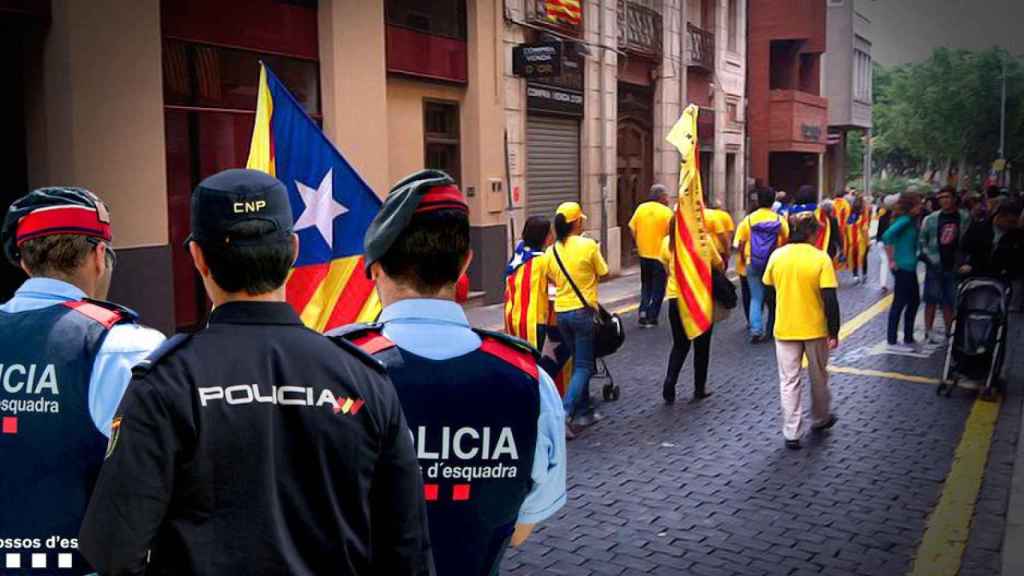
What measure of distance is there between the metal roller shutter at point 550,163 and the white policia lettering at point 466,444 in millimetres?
15544

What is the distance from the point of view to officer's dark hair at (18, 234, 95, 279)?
9.38ft

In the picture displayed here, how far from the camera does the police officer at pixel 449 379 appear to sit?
2443mm

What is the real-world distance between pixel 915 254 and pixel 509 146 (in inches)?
305

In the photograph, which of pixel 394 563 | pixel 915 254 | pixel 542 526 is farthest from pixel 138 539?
pixel 915 254

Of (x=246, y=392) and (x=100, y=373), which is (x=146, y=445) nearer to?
(x=246, y=392)

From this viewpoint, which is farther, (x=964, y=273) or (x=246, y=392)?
(x=964, y=273)

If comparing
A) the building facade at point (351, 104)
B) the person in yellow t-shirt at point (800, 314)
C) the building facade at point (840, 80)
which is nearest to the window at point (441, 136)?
the building facade at point (351, 104)

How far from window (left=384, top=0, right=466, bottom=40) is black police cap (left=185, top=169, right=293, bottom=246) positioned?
509 inches

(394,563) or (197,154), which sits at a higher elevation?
(197,154)

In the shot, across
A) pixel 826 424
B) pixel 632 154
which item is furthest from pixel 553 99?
pixel 826 424

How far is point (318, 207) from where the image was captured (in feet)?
14.7

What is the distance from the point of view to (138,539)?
69.6 inches

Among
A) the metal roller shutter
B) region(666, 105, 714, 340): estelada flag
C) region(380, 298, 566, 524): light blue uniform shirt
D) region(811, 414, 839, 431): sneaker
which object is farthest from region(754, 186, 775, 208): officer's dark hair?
region(380, 298, 566, 524): light blue uniform shirt

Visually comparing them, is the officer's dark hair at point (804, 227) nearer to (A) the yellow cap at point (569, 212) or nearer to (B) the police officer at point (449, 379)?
(A) the yellow cap at point (569, 212)
